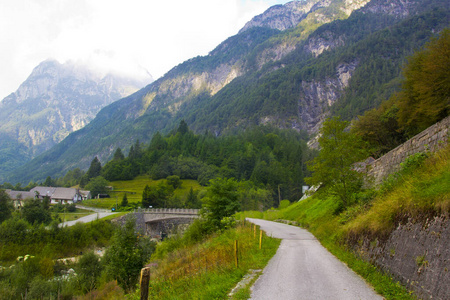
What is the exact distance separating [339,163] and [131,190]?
375 ft

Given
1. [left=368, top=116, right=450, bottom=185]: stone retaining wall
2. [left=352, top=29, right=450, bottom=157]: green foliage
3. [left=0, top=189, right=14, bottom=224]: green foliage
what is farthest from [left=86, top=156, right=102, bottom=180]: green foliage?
[left=368, top=116, right=450, bottom=185]: stone retaining wall

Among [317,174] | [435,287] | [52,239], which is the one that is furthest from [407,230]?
[52,239]

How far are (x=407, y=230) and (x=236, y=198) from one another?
19622 mm

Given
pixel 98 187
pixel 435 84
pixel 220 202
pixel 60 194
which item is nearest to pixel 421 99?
pixel 435 84

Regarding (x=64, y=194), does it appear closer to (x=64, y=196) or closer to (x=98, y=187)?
(x=64, y=196)

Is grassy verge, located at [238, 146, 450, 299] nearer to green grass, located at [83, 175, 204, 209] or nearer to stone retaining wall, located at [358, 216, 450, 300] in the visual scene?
stone retaining wall, located at [358, 216, 450, 300]

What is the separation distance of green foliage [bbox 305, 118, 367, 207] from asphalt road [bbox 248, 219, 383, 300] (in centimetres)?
670

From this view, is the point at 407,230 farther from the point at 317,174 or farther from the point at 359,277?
the point at 317,174

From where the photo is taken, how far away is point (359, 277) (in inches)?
365

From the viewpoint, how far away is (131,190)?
398ft

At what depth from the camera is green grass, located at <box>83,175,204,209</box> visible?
342 feet

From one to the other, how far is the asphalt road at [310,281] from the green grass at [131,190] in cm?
9671

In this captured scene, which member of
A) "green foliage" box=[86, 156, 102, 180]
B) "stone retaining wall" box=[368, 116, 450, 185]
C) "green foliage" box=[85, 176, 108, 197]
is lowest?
"green foliage" box=[85, 176, 108, 197]

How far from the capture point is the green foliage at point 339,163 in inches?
731
